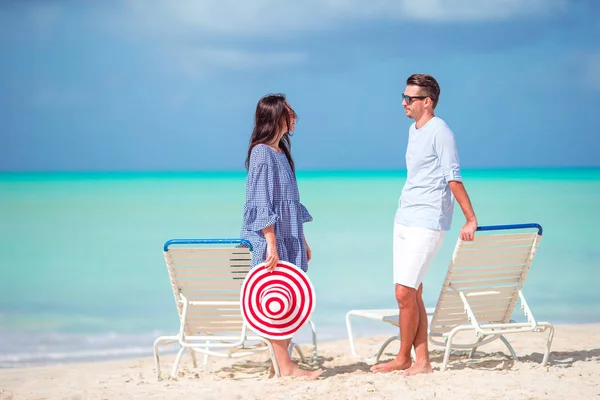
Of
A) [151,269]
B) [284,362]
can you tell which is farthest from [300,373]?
[151,269]

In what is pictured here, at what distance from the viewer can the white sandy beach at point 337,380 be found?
3967mm

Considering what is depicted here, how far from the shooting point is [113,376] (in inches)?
191

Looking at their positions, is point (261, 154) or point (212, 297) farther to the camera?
point (212, 297)

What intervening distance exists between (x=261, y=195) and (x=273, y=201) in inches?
3.5

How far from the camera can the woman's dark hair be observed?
14.0ft

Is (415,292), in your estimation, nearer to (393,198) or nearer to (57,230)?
(57,230)

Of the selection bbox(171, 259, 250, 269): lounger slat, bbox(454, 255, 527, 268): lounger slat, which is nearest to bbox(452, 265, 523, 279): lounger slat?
bbox(454, 255, 527, 268): lounger slat

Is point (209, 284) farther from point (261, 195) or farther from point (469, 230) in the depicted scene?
point (469, 230)

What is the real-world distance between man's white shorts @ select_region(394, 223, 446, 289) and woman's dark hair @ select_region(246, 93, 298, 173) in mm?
798

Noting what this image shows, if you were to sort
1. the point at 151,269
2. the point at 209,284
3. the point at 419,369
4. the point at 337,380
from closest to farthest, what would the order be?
the point at 337,380
the point at 419,369
the point at 209,284
the point at 151,269

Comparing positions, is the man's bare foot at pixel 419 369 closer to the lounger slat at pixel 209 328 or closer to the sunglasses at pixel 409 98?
the lounger slat at pixel 209 328

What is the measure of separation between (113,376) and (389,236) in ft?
30.0

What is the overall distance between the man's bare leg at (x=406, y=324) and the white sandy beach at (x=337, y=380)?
0.12 m

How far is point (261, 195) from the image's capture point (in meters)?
4.20
